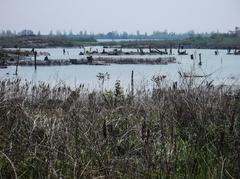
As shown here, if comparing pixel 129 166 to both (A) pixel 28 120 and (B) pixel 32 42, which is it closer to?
(A) pixel 28 120

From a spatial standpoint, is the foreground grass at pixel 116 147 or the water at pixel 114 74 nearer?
the foreground grass at pixel 116 147

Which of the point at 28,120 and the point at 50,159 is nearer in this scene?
the point at 50,159

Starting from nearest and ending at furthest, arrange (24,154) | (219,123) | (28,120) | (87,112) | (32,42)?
(24,154) < (28,120) < (219,123) < (87,112) < (32,42)

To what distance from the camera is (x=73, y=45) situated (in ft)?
381

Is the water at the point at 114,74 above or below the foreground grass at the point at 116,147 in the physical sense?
below

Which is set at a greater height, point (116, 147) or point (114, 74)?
point (116, 147)

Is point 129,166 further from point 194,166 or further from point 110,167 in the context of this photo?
point 194,166

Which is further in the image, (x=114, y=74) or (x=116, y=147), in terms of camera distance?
(x=114, y=74)

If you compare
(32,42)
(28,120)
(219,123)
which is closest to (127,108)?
(219,123)

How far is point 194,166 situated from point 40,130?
184cm

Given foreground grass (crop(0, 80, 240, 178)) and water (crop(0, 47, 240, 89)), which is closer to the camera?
foreground grass (crop(0, 80, 240, 178))

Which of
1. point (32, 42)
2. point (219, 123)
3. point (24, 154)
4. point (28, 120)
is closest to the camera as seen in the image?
point (24, 154)

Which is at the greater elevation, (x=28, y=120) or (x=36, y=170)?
(x=28, y=120)

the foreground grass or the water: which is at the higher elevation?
the foreground grass
